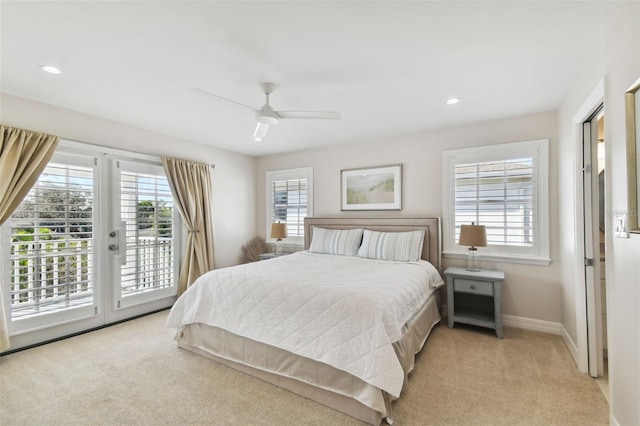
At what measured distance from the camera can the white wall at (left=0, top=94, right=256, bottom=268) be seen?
9.48ft

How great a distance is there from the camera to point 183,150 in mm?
4332

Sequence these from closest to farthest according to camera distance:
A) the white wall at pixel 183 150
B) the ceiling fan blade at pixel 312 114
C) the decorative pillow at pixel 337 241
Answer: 1. the ceiling fan blade at pixel 312 114
2. the white wall at pixel 183 150
3. the decorative pillow at pixel 337 241

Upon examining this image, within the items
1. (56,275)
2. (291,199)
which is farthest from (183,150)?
(56,275)

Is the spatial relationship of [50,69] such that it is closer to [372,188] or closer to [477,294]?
[372,188]

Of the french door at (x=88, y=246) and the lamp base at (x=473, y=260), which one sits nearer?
the french door at (x=88, y=246)

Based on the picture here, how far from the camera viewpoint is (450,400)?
2020 millimetres

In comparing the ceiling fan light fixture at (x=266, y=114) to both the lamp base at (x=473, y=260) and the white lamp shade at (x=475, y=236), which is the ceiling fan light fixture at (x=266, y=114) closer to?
the white lamp shade at (x=475, y=236)

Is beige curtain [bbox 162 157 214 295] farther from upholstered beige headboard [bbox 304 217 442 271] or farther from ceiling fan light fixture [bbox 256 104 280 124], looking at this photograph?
ceiling fan light fixture [bbox 256 104 280 124]

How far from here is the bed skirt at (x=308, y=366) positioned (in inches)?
71.5

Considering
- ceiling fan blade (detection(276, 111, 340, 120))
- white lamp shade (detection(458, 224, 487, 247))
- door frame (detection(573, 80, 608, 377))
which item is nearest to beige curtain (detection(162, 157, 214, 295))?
ceiling fan blade (detection(276, 111, 340, 120))

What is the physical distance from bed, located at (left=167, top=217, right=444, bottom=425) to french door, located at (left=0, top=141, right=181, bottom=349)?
132cm

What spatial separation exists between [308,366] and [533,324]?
2.79 meters

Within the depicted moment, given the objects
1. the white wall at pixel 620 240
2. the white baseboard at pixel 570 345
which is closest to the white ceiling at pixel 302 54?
the white wall at pixel 620 240

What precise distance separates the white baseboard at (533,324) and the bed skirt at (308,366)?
1.23m
